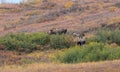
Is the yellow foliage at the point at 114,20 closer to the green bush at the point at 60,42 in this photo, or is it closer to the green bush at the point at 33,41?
the green bush at the point at 33,41

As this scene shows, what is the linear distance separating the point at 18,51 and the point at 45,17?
120 ft

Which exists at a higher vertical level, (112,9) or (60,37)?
(60,37)

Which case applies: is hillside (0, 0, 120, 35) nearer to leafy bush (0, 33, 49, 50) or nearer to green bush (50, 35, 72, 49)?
leafy bush (0, 33, 49, 50)

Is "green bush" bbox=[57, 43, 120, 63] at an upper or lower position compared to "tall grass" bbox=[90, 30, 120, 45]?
upper

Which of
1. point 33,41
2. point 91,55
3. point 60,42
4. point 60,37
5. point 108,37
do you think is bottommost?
point 33,41

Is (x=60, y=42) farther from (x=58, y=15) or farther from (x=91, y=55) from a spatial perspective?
(x=58, y=15)

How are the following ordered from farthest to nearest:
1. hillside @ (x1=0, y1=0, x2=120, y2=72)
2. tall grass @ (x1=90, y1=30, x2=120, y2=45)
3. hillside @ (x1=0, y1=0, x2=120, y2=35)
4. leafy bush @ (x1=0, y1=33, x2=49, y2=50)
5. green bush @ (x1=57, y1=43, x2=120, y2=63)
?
hillside @ (x1=0, y1=0, x2=120, y2=35)
tall grass @ (x1=90, y1=30, x2=120, y2=45)
leafy bush @ (x1=0, y1=33, x2=49, y2=50)
green bush @ (x1=57, y1=43, x2=120, y2=63)
hillside @ (x1=0, y1=0, x2=120, y2=72)

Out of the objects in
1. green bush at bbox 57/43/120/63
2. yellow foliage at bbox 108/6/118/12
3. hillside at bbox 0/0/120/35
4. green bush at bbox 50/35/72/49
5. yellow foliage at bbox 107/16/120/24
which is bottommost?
hillside at bbox 0/0/120/35

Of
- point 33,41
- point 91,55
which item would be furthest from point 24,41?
point 91,55

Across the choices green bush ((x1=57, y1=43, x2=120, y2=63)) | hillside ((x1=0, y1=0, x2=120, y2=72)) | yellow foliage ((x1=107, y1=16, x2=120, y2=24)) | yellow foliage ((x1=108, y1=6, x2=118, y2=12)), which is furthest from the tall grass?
yellow foliage ((x1=108, y1=6, x2=118, y2=12))

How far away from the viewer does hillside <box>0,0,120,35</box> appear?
70.9m

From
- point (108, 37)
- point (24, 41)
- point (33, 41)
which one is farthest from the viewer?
point (33, 41)

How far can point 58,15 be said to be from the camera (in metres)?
80.9

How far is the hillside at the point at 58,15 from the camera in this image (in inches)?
2790
